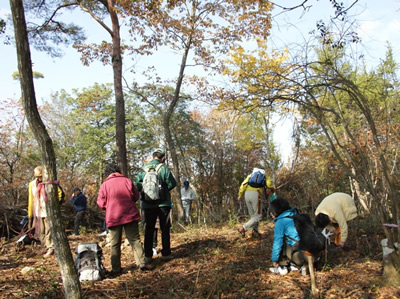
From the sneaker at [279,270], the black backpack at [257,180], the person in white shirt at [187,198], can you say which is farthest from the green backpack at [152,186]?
the person in white shirt at [187,198]

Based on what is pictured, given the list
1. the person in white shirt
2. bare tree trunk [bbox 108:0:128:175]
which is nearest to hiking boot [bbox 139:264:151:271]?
bare tree trunk [bbox 108:0:128:175]

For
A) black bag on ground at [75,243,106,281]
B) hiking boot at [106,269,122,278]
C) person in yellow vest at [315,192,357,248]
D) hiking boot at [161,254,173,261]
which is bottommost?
hiking boot at [106,269,122,278]

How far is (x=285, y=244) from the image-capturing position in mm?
4684

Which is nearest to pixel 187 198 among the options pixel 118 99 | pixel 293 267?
pixel 118 99

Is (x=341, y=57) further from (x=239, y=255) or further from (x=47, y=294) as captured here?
(x=47, y=294)

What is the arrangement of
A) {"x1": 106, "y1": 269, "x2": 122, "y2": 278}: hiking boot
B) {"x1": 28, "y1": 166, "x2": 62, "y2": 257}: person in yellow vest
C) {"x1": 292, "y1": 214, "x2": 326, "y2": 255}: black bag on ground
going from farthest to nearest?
{"x1": 28, "y1": 166, "x2": 62, "y2": 257}: person in yellow vest
{"x1": 106, "y1": 269, "x2": 122, "y2": 278}: hiking boot
{"x1": 292, "y1": 214, "x2": 326, "y2": 255}: black bag on ground

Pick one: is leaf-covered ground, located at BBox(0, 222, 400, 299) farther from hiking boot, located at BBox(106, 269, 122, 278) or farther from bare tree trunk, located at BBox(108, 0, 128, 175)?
bare tree trunk, located at BBox(108, 0, 128, 175)

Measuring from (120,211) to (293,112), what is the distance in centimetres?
302

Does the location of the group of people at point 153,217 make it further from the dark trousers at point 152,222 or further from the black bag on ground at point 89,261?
the black bag on ground at point 89,261

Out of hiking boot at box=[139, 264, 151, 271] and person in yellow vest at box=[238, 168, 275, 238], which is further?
person in yellow vest at box=[238, 168, 275, 238]

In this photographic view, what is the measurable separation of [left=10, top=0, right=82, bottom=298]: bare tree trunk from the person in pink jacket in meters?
1.31

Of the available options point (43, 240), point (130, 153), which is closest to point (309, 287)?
point (43, 240)

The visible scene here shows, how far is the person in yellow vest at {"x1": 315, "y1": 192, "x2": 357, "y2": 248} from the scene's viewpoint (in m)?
5.18

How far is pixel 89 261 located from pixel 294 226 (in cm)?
300
